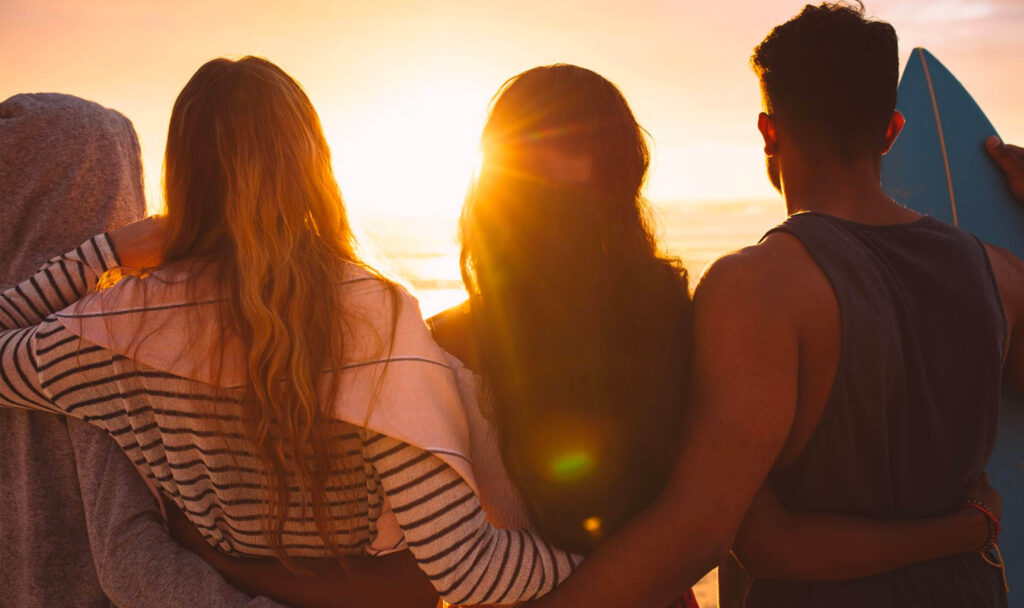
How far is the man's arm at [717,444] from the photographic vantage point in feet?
4.92

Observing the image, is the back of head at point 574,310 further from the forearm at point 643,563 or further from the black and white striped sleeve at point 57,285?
the black and white striped sleeve at point 57,285

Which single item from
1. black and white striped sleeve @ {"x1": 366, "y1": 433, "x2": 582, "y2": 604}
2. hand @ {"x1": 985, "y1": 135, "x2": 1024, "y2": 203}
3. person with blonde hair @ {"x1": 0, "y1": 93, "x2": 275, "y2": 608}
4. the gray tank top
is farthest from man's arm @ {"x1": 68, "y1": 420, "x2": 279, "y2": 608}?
hand @ {"x1": 985, "y1": 135, "x2": 1024, "y2": 203}

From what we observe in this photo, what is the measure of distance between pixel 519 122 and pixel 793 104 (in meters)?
0.71

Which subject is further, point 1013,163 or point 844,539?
point 1013,163

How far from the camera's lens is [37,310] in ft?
4.92

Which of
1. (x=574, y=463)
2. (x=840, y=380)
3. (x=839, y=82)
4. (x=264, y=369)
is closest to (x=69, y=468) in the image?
(x=264, y=369)

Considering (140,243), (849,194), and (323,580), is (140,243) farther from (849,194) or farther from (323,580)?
(849,194)

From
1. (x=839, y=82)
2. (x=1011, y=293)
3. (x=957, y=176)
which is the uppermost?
(x=839, y=82)

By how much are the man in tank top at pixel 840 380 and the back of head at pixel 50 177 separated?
4.69 ft

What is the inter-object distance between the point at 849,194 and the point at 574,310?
A: 77 cm

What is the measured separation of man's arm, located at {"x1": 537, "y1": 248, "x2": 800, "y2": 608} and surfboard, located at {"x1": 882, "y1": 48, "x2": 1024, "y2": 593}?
57.5 inches

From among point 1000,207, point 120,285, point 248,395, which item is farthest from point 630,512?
point 1000,207

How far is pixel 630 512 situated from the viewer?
1604 mm

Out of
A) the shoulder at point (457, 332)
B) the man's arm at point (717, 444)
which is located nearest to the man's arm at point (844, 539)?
the man's arm at point (717, 444)
